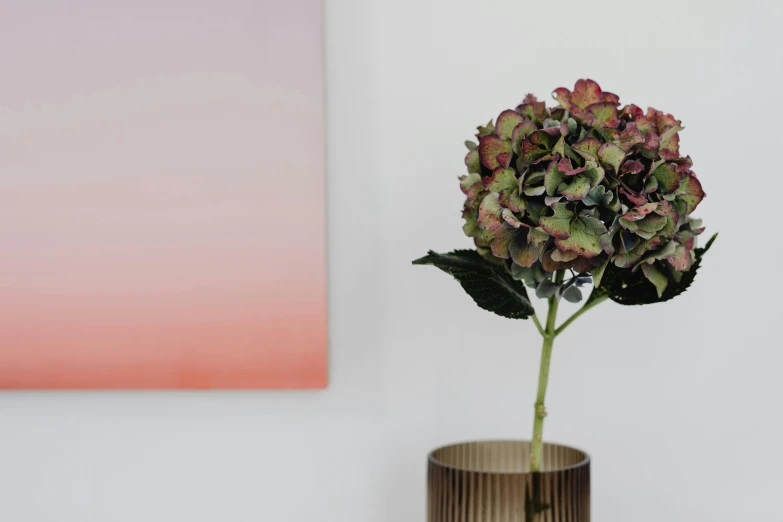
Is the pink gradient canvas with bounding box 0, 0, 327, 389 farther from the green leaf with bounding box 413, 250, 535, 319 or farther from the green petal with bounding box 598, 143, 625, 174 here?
the green petal with bounding box 598, 143, 625, 174

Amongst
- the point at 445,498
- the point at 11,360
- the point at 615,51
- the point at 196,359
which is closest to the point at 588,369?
the point at 445,498

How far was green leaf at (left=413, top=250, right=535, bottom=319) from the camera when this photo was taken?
864 mm

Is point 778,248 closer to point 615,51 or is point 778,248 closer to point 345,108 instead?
point 615,51

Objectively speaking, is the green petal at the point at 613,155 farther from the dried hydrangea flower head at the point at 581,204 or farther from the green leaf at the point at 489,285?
the green leaf at the point at 489,285

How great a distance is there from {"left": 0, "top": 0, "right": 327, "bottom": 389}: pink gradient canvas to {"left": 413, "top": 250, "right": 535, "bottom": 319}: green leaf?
30 cm

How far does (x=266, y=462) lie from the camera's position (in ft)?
3.77

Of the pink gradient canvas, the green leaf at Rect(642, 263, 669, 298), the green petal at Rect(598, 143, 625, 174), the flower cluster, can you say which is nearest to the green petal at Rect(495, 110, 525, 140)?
the flower cluster

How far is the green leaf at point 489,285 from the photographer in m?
0.86

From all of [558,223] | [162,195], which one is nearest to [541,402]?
[558,223]

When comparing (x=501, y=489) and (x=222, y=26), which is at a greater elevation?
(x=222, y=26)

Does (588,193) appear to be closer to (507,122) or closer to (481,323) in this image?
(507,122)

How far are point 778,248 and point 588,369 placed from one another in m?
0.34

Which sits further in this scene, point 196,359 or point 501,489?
point 196,359

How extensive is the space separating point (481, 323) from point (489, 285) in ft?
0.90
